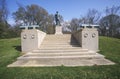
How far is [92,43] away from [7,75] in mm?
6177

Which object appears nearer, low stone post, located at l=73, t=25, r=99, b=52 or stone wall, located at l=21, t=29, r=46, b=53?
stone wall, located at l=21, t=29, r=46, b=53

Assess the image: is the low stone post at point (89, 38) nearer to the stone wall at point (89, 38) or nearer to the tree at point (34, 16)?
the stone wall at point (89, 38)

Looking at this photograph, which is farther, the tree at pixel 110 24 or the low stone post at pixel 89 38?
the tree at pixel 110 24

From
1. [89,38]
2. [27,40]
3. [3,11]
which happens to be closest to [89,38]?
[89,38]

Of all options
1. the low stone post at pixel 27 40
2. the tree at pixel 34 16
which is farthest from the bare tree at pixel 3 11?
the low stone post at pixel 27 40

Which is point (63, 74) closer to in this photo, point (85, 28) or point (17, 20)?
point (85, 28)

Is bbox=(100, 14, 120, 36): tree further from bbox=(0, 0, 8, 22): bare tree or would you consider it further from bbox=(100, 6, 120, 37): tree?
bbox=(0, 0, 8, 22): bare tree

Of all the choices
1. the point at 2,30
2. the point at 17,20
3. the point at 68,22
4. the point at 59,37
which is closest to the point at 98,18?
the point at 68,22

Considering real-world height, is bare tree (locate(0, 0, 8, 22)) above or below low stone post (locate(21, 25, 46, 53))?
above

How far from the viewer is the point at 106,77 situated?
376cm

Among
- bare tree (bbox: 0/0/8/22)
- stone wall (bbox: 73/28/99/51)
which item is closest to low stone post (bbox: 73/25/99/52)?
stone wall (bbox: 73/28/99/51)

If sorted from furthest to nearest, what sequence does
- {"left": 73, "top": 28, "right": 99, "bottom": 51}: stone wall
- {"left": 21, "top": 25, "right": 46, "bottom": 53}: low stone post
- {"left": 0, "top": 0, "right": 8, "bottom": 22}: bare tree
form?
{"left": 0, "top": 0, "right": 8, "bottom": 22}: bare tree, {"left": 73, "top": 28, "right": 99, "bottom": 51}: stone wall, {"left": 21, "top": 25, "right": 46, "bottom": 53}: low stone post

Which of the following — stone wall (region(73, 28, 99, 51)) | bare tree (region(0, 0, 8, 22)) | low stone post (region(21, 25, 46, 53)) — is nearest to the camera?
low stone post (region(21, 25, 46, 53))

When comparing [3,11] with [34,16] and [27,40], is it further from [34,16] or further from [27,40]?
[27,40]
